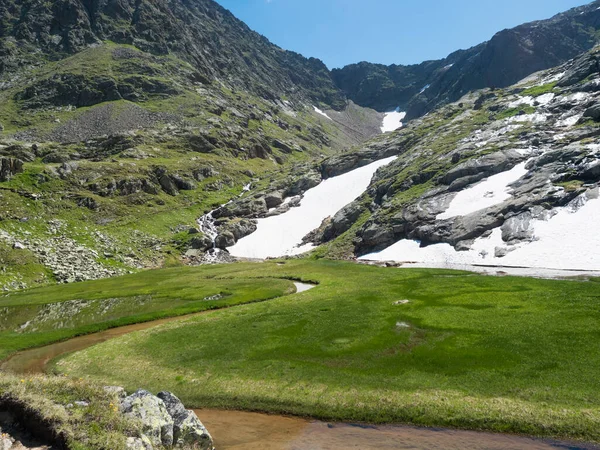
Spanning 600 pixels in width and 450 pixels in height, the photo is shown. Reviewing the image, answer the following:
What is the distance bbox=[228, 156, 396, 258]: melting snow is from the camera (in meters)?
105

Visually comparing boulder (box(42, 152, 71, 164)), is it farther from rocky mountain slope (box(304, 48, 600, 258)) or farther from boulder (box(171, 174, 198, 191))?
rocky mountain slope (box(304, 48, 600, 258))

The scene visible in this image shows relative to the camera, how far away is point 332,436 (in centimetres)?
1711

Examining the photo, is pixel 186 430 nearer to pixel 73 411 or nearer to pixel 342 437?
pixel 73 411

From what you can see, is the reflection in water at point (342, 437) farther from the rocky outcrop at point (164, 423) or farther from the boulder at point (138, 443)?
the boulder at point (138, 443)

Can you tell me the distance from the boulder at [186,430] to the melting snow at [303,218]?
8334cm

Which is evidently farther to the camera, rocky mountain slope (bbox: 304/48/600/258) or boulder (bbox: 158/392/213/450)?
rocky mountain slope (bbox: 304/48/600/258)

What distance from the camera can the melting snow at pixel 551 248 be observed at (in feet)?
162

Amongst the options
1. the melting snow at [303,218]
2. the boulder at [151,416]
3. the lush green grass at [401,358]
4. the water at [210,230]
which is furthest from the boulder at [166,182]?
the boulder at [151,416]

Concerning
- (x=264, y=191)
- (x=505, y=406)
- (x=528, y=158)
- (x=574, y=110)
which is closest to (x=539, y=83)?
(x=574, y=110)

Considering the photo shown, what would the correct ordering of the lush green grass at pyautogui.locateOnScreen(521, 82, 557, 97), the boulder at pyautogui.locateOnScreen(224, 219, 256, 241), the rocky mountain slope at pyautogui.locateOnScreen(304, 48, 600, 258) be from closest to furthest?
1. the rocky mountain slope at pyautogui.locateOnScreen(304, 48, 600, 258)
2. the boulder at pyautogui.locateOnScreen(224, 219, 256, 241)
3. the lush green grass at pyautogui.locateOnScreen(521, 82, 557, 97)

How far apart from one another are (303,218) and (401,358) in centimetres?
9823

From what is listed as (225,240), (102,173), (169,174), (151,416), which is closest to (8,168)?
(102,173)

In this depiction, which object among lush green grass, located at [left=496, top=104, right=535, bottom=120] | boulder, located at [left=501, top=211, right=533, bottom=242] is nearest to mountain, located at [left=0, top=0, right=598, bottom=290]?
lush green grass, located at [left=496, top=104, right=535, bottom=120]

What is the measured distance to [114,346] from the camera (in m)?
32.5
